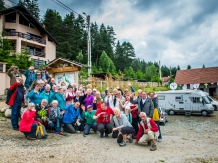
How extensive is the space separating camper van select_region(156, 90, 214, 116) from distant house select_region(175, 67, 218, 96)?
20.4 meters

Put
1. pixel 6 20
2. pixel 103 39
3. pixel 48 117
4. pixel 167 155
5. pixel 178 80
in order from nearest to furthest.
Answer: pixel 167 155 < pixel 48 117 < pixel 6 20 < pixel 178 80 < pixel 103 39

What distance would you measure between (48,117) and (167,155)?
177 inches

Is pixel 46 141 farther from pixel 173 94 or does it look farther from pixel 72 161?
pixel 173 94

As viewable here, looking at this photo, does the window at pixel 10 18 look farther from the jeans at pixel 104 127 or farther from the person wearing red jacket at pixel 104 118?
the jeans at pixel 104 127

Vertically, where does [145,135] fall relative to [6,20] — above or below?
below

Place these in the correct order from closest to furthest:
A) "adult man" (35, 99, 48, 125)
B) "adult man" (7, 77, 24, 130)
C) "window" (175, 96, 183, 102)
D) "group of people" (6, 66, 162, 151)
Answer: "group of people" (6, 66, 162, 151)
"adult man" (35, 99, 48, 125)
"adult man" (7, 77, 24, 130)
"window" (175, 96, 183, 102)

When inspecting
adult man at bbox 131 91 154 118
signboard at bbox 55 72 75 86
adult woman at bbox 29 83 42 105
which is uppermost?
signboard at bbox 55 72 75 86

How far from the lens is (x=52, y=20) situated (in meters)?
40.3

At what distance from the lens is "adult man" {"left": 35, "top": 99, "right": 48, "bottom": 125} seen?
21.6 feet

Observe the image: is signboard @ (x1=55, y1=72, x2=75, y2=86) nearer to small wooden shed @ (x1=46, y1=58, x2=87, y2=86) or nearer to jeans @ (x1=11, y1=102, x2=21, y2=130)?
small wooden shed @ (x1=46, y1=58, x2=87, y2=86)

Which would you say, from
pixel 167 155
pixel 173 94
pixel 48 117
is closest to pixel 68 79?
pixel 48 117

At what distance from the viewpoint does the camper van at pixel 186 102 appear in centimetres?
1647

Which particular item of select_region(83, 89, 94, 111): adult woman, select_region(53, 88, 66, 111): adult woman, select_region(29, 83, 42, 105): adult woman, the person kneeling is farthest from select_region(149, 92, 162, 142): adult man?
select_region(29, 83, 42, 105): adult woman

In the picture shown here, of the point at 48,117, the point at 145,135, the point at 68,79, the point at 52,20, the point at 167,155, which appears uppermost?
the point at 52,20
